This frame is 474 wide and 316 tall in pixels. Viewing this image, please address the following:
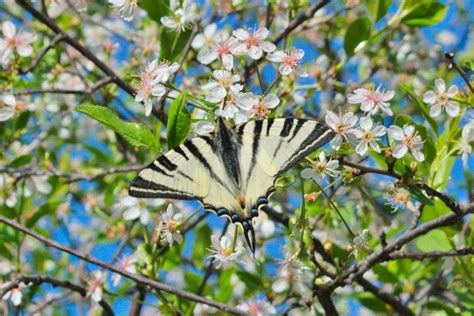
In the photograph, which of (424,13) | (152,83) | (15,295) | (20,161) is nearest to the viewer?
(152,83)

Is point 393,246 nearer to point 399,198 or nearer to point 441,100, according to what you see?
→ point 399,198

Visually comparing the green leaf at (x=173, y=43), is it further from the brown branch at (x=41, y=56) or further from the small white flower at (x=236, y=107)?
the small white flower at (x=236, y=107)

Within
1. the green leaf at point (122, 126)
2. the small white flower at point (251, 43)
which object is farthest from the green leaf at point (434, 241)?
the green leaf at point (122, 126)

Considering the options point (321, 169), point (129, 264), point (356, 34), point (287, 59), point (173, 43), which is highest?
point (356, 34)

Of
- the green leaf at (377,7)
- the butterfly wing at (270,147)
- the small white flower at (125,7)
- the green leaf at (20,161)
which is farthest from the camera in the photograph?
the green leaf at (20,161)

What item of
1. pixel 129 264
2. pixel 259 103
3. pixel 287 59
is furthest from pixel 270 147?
pixel 129 264

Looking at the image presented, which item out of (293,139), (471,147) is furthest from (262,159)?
(471,147)
